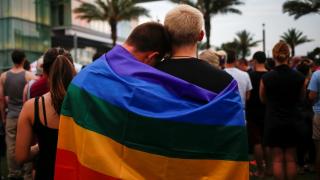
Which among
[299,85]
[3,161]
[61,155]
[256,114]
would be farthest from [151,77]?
[3,161]

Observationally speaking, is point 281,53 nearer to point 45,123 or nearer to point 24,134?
point 45,123

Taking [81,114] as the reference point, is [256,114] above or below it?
below

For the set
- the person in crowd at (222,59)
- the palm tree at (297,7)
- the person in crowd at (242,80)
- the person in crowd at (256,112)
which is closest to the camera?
the person in crowd at (222,59)

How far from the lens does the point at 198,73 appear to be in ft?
8.36

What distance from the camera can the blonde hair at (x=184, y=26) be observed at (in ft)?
8.61

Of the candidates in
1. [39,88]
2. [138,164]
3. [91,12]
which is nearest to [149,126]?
[138,164]

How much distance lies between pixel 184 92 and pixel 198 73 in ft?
0.54

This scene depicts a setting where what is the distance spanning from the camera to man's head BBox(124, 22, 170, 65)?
102 inches

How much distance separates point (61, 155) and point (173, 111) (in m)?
0.68

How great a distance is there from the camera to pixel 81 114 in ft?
8.22

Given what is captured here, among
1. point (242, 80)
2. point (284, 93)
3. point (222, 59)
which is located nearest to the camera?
point (284, 93)

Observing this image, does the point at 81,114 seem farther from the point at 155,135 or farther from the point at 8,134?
A: the point at 8,134

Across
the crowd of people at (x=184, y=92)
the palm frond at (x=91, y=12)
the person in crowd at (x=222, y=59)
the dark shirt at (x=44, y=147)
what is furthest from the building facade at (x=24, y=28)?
→ the dark shirt at (x=44, y=147)

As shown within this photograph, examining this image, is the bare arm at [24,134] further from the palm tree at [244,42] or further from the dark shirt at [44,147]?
the palm tree at [244,42]
